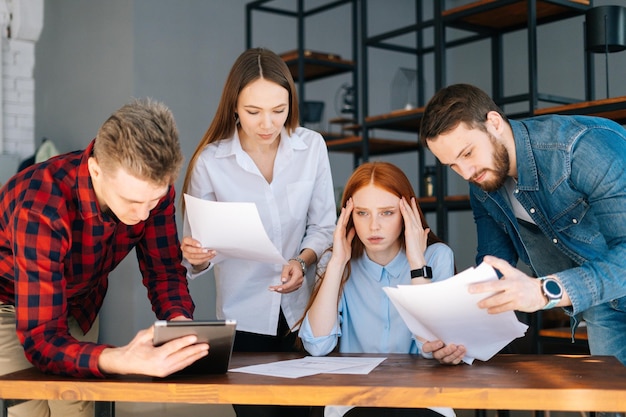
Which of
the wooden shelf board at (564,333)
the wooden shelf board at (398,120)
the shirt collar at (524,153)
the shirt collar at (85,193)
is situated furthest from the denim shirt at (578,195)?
the wooden shelf board at (398,120)

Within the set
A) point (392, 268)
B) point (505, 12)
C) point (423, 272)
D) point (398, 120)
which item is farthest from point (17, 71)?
point (423, 272)

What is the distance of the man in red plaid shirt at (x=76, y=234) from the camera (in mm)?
1506

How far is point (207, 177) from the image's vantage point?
2.17 meters

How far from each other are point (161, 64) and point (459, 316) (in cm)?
435

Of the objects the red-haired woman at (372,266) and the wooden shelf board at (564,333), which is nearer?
the red-haired woman at (372,266)

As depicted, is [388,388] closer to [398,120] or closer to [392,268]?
[392,268]

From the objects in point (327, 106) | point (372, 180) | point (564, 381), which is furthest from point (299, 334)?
point (327, 106)

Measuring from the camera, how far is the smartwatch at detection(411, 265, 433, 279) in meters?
2.00

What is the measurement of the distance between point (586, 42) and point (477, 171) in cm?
195

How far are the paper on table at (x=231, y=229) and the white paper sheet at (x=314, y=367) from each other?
31 centimetres

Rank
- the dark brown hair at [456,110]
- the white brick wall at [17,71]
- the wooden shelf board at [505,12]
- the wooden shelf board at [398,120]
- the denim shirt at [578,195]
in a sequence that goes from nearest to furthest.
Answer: the denim shirt at [578,195] < the dark brown hair at [456,110] < the wooden shelf board at [505,12] < the wooden shelf board at [398,120] < the white brick wall at [17,71]

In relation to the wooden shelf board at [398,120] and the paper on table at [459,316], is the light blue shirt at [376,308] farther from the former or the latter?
the wooden shelf board at [398,120]

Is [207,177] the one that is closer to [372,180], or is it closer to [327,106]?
[372,180]

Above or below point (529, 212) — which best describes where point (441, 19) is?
above
